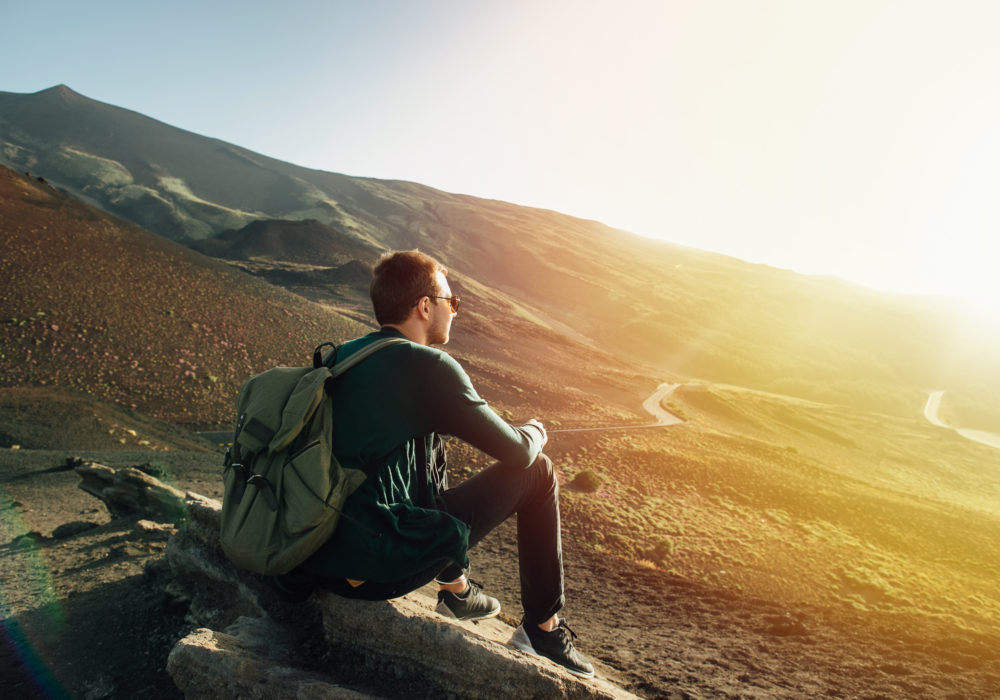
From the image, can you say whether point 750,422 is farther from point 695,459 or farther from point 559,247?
point 559,247

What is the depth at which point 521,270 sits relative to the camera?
89.3 meters

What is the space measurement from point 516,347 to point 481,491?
33.2m

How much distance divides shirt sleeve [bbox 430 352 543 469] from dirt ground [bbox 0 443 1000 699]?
2.08 m

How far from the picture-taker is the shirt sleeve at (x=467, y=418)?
2078 mm

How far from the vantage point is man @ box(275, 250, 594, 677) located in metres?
2.01

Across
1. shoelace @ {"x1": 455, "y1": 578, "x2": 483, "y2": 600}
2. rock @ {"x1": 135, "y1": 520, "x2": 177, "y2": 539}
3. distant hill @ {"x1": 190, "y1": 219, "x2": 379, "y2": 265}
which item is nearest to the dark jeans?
shoelace @ {"x1": 455, "y1": 578, "x2": 483, "y2": 600}

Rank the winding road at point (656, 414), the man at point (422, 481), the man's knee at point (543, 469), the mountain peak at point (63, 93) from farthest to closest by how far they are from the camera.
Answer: the mountain peak at point (63, 93)
the winding road at point (656, 414)
the man's knee at point (543, 469)
the man at point (422, 481)

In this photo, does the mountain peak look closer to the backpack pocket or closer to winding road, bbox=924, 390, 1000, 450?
the backpack pocket

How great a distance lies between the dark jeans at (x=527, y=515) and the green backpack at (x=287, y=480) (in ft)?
2.29

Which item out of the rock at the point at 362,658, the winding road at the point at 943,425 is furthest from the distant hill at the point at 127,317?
the winding road at the point at 943,425

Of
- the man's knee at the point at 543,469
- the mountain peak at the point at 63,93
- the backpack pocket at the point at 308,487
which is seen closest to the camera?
the backpack pocket at the point at 308,487

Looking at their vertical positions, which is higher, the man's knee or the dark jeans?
the man's knee

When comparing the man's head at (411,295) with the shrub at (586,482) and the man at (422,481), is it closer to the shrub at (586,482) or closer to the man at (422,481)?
the man at (422,481)

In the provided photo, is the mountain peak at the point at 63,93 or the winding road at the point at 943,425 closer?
the winding road at the point at 943,425
